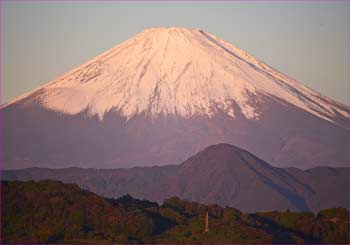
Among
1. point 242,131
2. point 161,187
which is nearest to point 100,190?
point 161,187

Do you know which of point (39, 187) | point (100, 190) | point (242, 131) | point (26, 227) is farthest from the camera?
point (242, 131)

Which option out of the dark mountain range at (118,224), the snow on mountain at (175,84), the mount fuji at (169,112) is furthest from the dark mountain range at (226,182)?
the dark mountain range at (118,224)

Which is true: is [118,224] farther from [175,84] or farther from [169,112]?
[175,84]

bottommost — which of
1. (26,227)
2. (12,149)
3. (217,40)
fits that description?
(26,227)

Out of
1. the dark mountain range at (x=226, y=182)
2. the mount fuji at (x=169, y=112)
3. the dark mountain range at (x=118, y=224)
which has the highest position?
the mount fuji at (x=169, y=112)

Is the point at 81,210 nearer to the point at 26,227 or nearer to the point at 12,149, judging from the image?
the point at 26,227

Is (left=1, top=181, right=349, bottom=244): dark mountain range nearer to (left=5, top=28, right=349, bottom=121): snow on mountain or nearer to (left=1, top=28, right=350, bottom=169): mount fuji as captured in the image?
(left=1, top=28, right=350, bottom=169): mount fuji

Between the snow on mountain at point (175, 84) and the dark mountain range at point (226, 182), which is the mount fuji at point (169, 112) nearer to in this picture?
the snow on mountain at point (175, 84)
